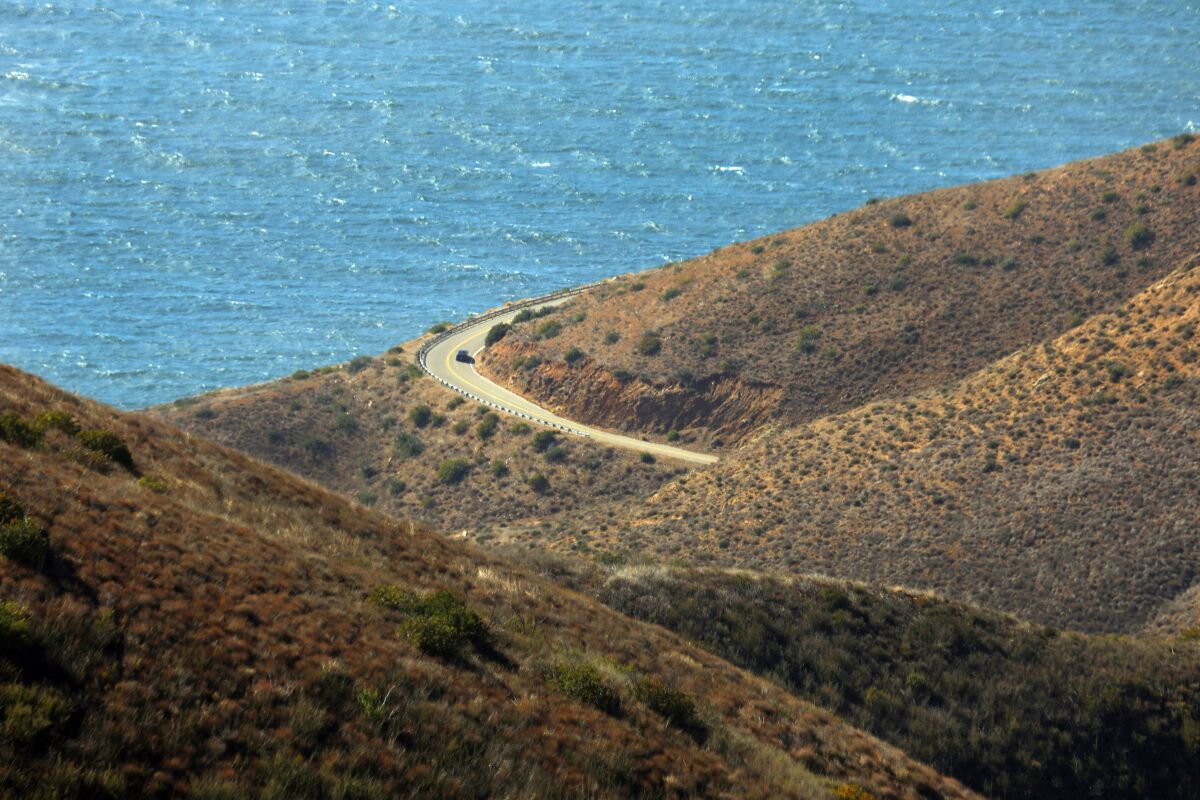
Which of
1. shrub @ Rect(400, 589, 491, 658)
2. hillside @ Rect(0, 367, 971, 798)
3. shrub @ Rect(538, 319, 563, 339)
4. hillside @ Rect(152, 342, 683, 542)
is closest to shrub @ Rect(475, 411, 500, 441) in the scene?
hillside @ Rect(152, 342, 683, 542)

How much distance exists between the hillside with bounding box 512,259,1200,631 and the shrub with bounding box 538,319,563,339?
27039 mm

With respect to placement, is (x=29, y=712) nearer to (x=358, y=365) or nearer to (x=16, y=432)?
(x=16, y=432)

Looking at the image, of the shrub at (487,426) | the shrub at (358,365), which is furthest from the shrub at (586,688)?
the shrub at (358,365)

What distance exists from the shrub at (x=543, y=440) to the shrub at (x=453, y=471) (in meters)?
4.66

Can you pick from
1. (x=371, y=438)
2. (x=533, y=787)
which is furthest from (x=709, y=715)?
(x=371, y=438)

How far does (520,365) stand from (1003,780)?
66837 millimetres

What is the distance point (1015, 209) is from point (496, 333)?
133 ft

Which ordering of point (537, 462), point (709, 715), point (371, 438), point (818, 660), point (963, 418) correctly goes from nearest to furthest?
point (709, 715) → point (818, 660) → point (963, 418) → point (537, 462) → point (371, 438)

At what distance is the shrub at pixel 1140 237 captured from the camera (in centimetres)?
8400

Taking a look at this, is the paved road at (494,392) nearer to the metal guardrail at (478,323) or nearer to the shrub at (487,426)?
the metal guardrail at (478,323)

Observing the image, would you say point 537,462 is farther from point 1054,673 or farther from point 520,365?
point 1054,673

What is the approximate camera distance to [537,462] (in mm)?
81000

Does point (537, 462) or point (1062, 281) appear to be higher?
point (1062, 281)

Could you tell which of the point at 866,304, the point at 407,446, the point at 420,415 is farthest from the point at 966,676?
the point at 420,415
